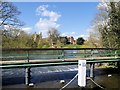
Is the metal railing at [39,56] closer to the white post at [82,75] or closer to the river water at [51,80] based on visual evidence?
the river water at [51,80]

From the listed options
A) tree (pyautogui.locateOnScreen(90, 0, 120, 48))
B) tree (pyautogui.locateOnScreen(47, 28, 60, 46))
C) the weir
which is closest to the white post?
the weir

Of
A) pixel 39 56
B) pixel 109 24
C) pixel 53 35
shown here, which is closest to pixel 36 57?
pixel 39 56

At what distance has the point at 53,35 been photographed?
1400 inches

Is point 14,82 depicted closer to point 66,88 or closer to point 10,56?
point 10,56

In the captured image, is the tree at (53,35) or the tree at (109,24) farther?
the tree at (53,35)

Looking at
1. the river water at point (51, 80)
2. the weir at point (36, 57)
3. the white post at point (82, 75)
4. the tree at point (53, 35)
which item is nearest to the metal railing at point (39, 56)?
the weir at point (36, 57)

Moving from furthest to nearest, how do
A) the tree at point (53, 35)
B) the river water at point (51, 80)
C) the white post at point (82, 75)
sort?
the tree at point (53, 35), the river water at point (51, 80), the white post at point (82, 75)

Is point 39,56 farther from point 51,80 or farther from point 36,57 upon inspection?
point 51,80

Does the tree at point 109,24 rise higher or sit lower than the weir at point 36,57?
higher

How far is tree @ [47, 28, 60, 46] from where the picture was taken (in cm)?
3509

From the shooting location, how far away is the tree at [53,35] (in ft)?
115

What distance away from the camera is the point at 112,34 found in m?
17.5

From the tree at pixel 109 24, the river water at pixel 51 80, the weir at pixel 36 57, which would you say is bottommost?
the river water at pixel 51 80

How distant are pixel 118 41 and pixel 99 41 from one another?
2.68 meters
